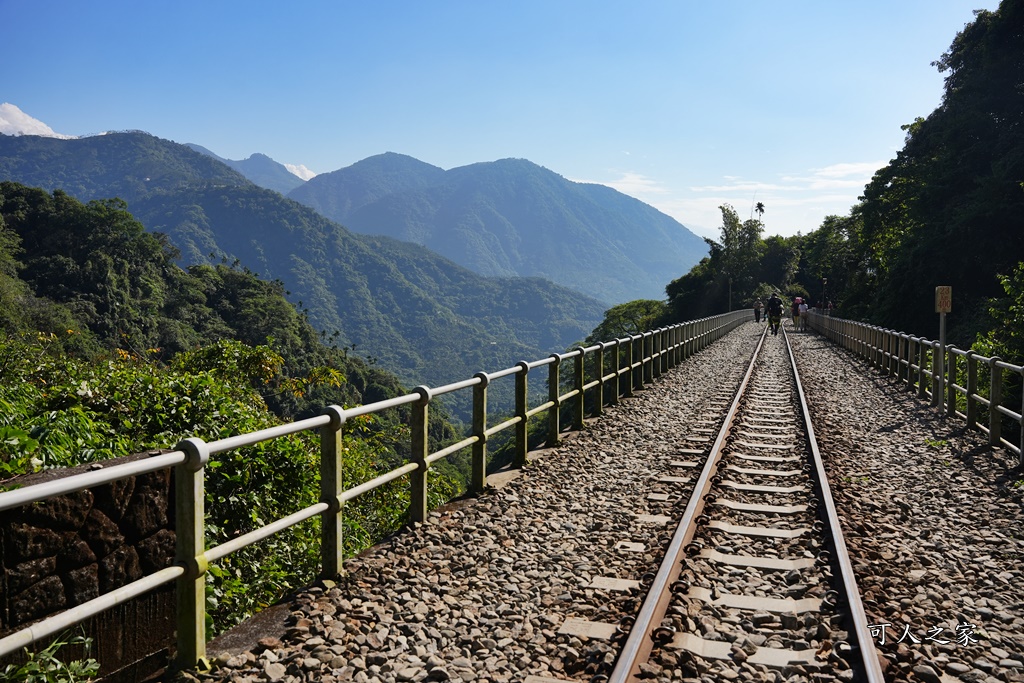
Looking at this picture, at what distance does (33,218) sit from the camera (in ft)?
275

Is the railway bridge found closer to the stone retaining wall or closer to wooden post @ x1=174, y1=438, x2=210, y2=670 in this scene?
wooden post @ x1=174, y1=438, x2=210, y2=670

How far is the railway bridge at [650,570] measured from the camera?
416 centimetres

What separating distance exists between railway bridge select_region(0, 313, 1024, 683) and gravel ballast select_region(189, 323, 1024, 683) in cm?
2

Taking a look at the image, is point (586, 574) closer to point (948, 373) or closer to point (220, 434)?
point (220, 434)

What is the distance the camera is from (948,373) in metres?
13.5

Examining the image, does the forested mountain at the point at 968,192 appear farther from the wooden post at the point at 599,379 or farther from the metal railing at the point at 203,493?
the metal railing at the point at 203,493

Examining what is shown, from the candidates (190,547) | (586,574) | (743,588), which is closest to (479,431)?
(586,574)

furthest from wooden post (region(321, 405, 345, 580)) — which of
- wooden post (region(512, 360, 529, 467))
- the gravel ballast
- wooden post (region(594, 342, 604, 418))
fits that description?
wooden post (region(594, 342, 604, 418))

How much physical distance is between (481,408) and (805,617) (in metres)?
3.75

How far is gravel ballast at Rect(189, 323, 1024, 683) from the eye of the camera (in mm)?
4289

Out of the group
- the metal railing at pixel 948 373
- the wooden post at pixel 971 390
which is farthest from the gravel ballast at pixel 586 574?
the wooden post at pixel 971 390

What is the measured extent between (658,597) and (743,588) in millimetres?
760

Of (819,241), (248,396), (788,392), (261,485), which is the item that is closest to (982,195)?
(788,392)

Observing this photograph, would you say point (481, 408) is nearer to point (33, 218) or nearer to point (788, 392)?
point (788, 392)
